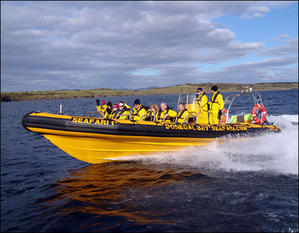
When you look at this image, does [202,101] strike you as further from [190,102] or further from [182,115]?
[182,115]

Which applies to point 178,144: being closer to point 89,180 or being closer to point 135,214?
point 89,180

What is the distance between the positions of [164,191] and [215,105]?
3764mm

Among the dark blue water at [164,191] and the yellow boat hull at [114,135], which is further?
the yellow boat hull at [114,135]

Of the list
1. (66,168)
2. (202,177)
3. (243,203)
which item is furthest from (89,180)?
(243,203)

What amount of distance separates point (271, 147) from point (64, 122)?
21.4 feet

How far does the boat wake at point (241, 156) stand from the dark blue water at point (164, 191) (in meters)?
0.03

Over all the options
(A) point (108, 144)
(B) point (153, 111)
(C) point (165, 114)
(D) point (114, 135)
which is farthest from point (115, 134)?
(C) point (165, 114)

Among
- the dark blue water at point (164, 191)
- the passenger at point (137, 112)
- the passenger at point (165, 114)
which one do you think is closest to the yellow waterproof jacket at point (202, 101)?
the passenger at point (165, 114)

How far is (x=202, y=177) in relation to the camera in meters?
5.97

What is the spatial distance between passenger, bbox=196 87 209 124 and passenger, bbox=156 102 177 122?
939 millimetres

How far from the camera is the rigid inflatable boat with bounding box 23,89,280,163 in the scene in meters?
6.46

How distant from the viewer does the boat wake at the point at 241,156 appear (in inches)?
263

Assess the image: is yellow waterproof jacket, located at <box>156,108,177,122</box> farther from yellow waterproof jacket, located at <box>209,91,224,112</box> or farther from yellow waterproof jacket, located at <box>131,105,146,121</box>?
yellow waterproof jacket, located at <box>209,91,224,112</box>

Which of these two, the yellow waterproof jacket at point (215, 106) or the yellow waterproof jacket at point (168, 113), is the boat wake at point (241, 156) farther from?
the yellow waterproof jacket at point (168, 113)
